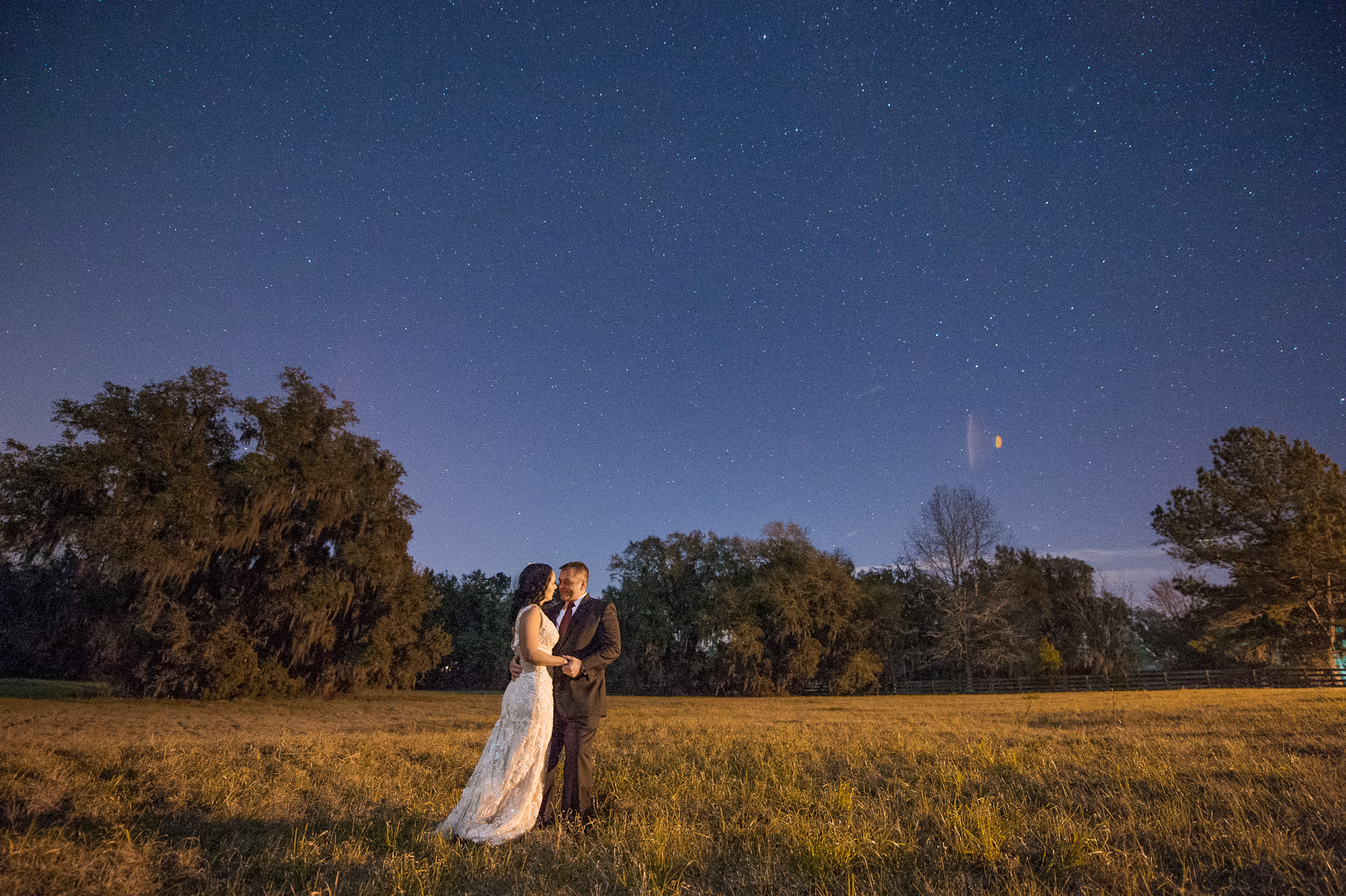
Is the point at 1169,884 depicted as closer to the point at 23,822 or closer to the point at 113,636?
the point at 23,822

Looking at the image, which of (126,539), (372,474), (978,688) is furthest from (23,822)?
(978,688)

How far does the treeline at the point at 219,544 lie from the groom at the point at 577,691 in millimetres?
19814

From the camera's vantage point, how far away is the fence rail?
32812 millimetres

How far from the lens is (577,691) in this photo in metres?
5.03

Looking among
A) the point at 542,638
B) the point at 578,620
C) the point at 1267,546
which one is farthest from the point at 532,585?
the point at 1267,546

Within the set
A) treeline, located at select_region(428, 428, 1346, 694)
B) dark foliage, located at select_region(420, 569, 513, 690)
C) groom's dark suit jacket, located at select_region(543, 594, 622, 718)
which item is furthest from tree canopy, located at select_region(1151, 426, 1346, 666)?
dark foliage, located at select_region(420, 569, 513, 690)

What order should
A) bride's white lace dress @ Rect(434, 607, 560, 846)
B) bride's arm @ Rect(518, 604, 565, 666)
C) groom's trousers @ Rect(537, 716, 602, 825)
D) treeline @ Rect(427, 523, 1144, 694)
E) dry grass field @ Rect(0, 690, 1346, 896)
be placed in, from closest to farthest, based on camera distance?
dry grass field @ Rect(0, 690, 1346, 896)
bride's white lace dress @ Rect(434, 607, 560, 846)
bride's arm @ Rect(518, 604, 565, 666)
groom's trousers @ Rect(537, 716, 602, 825)
treeline @ Rect(427, 523, 1144, 694)

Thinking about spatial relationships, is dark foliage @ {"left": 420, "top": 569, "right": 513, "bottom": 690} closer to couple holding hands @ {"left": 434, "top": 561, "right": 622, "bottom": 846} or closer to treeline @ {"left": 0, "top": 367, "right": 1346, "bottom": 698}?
treeline @ {"left": 0, "top": 367, "right": 1346, "bottom": 698}

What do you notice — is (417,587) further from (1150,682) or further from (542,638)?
(1150,682)

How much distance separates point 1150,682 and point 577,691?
148ft

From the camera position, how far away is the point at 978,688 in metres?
39.5

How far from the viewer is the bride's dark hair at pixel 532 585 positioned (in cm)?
496

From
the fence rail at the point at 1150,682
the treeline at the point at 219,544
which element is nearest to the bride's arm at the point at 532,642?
the treeline at the point at 219,544

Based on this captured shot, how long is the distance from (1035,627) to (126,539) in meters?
52.6
